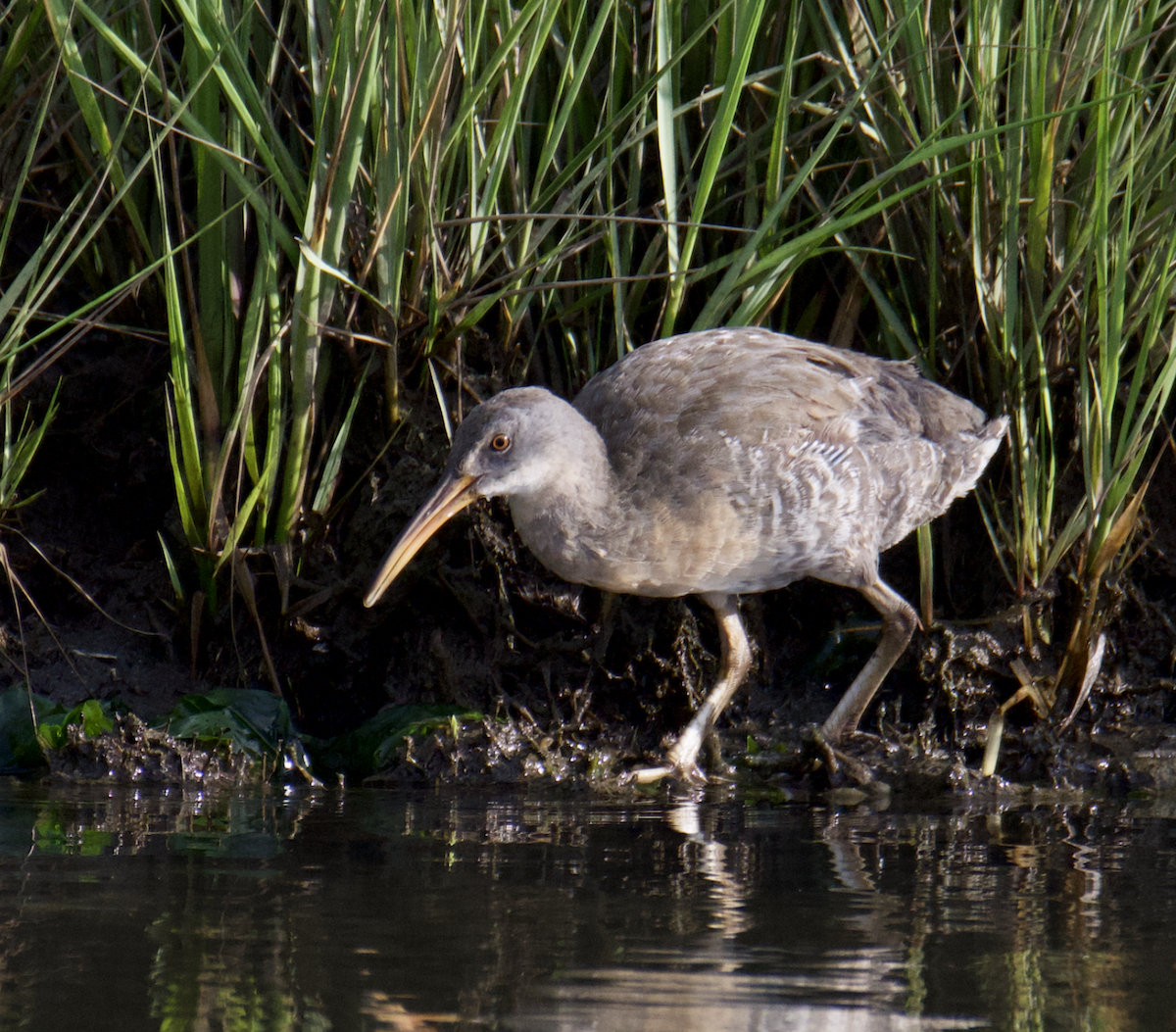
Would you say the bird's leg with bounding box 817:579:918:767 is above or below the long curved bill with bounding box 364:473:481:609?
below

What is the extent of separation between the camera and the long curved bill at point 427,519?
3869 millimetres

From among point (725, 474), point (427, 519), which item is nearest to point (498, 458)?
point (427, 519)

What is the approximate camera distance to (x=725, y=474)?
13.3 feet

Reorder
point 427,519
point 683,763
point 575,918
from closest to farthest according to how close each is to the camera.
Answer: point 575,918 < point 427,519 < point 683,763

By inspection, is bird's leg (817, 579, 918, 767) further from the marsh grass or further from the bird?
the marsh grass

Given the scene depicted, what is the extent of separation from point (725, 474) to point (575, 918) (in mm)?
1809

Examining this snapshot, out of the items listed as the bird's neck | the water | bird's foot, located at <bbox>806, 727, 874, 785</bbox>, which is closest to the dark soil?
bird's foot, located at <bbox>806, 727, 874, 785</bbox>

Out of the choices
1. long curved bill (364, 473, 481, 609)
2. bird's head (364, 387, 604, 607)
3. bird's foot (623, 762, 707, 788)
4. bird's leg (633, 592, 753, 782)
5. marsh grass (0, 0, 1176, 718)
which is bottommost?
bird's foot (623, 762, 707, 788)

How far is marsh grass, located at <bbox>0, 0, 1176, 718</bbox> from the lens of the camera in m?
3.93

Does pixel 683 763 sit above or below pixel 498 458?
below

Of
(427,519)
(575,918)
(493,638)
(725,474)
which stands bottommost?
(575,918)

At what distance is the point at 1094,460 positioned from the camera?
4.16 meters

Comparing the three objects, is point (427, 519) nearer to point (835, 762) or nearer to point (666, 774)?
point (666, 774)

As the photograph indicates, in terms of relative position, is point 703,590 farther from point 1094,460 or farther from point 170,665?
point 170,665
